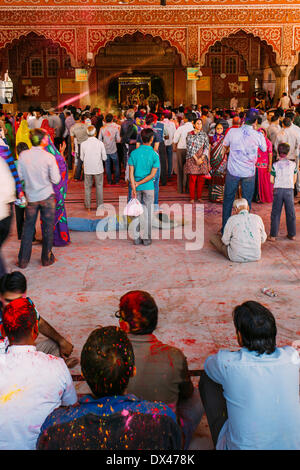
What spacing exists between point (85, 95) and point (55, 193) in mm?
11619

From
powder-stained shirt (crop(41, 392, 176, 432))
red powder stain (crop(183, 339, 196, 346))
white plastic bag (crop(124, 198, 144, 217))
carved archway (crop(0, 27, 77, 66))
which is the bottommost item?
red powder stain (crop(183, 339, 196, 346))

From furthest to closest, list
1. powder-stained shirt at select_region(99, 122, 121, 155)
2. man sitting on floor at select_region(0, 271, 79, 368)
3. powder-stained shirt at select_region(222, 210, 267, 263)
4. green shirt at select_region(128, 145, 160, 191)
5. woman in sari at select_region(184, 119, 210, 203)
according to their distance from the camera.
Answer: powder-stained shirt at select_region(99, 122, 121, 155) → woman in sari at select_region(184, 119, 210, 203) → green shirt at select_region(128, 145, 160, 191) → powder-stained shirt at select_region(222, 210, 267, 263) → man sitting on floor at select_region(0, 271, 79, 368)

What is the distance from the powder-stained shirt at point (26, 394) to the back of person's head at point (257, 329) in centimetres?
78

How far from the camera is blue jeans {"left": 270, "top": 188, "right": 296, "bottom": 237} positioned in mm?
5598

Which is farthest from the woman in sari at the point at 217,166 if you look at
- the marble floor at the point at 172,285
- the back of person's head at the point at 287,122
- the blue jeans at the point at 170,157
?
the blue jeans at the point at 170,157

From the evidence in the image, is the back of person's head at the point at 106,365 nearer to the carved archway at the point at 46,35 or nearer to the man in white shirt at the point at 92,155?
the man in white shirt at the point at 92,155

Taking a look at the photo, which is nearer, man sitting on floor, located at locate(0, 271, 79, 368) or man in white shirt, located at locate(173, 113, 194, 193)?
man sitting on floor, located at locate(0, 271, 79, 368)

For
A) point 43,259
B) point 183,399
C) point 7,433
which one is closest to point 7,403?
point 7,433

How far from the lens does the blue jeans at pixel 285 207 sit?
18.4 feet

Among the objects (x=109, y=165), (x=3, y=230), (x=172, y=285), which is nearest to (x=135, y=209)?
(x=172, y=285)

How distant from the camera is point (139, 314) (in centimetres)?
234

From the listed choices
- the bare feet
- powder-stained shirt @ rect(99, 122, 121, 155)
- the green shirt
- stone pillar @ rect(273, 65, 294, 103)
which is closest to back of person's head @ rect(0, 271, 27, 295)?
the bare feet

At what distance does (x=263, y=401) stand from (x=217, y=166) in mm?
6025

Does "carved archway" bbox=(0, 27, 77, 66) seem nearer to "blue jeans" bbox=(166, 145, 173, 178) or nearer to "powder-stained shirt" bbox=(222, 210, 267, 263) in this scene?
"blue jeans" bbox=(166, 145, 173, 178)
